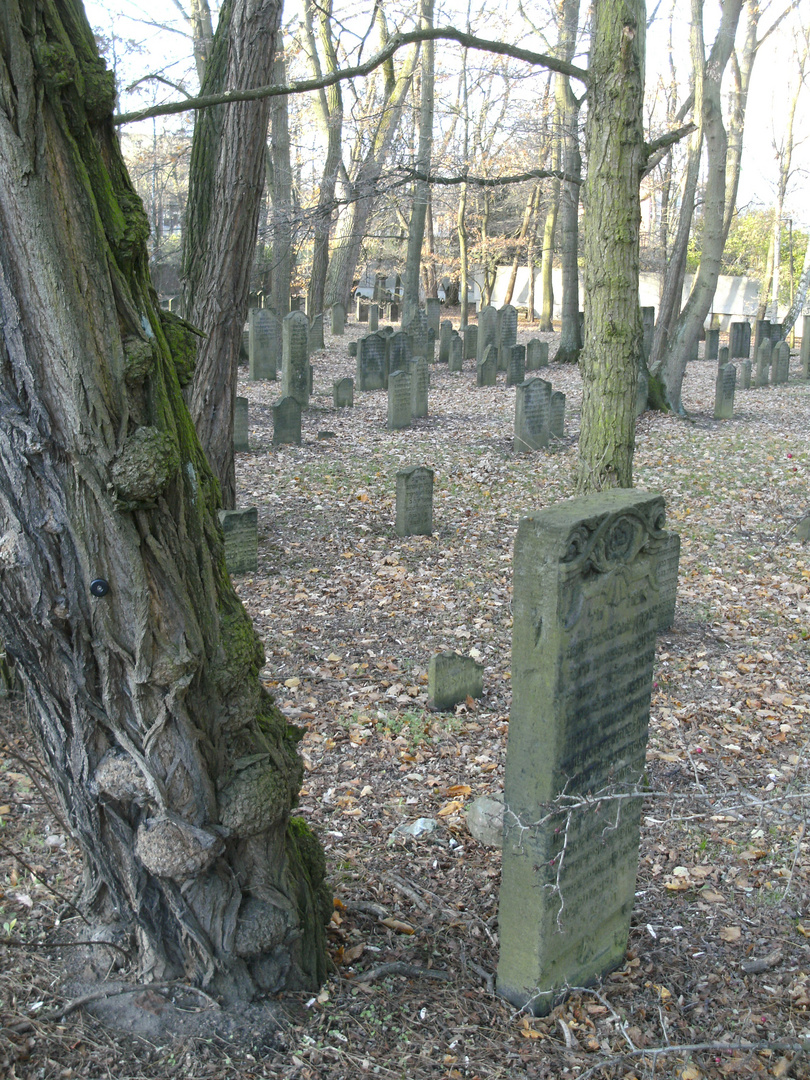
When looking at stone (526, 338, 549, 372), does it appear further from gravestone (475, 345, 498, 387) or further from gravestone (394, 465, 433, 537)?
gravestone (394, 465, 433, 537)

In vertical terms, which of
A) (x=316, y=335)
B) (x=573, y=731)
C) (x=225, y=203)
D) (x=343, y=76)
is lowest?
(x=573, y=731)

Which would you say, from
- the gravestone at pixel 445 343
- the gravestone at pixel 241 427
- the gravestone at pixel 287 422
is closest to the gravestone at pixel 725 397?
the gravestone at pixel 445 343

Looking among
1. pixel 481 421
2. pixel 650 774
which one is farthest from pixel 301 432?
pixel 650 774

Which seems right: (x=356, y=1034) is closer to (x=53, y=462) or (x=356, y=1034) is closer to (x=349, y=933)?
(x=349, y=933)

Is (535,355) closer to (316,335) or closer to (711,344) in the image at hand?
(316,335)

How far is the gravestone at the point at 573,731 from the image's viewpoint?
9.77 feet

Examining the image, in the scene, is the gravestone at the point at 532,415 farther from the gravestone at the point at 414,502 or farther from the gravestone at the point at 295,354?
the gravestone at the point at 414,502

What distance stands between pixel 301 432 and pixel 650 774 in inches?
368

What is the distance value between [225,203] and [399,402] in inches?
262

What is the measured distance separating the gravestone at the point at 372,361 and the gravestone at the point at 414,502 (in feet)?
28.7

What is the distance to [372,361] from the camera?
17.4 m

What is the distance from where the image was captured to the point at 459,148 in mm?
29906

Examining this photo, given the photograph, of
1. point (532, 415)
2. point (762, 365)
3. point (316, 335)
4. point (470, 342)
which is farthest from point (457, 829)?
point (762, 365)

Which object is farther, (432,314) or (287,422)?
(432,314)
